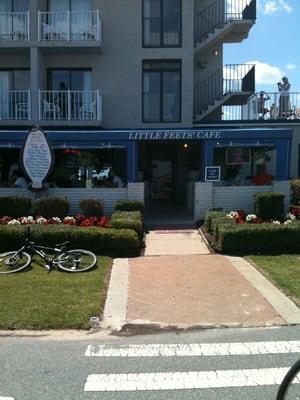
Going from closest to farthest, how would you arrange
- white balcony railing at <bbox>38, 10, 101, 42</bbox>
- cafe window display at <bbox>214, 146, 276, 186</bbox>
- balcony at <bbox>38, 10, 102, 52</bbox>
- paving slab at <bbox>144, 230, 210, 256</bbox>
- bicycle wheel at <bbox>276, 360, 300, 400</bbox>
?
1. bicycle wheel at <bbox>276, 360, 300, 400</bbox>
2. paving slab at <bbox>144, 230, 210, 256</bbox>
3. cafe window display at <bbox>214, 146, 276, 186</bbox>
4. balcony at <bbox>38, 10, 102, 52</bbox>
5. white balcony railing at <bbox>38, 10, 101, 42</bbox>

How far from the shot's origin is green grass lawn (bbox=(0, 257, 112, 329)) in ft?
24.0

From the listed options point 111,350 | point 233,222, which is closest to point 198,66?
point 233,222

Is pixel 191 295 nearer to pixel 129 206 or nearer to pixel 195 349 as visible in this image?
pixel 195 349

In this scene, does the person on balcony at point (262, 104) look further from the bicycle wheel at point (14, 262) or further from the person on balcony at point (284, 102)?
the bicycle wheel at point (14, 262)

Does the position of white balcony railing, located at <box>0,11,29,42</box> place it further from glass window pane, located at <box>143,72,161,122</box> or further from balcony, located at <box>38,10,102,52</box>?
glass window pane, located at <box>143,72,161,122</box>

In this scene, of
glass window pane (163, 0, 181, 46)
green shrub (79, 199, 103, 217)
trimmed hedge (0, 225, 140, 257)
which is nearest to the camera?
trimmed hedge (0, 225, 140, 257)

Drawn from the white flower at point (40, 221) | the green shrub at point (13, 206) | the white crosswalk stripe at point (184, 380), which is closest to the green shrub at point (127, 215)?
the white flower at point (40, 221)

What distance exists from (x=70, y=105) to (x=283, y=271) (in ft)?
42.5

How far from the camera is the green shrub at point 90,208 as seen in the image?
1619 centimetres

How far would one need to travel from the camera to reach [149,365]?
5797mm

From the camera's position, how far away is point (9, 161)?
70.5 ft

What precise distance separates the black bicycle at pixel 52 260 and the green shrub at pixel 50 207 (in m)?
4.70

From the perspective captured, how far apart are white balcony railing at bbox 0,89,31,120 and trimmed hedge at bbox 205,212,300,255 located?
11316 millimetres

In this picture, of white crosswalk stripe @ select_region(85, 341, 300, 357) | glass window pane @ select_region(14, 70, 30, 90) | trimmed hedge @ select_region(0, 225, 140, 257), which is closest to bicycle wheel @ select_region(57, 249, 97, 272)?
trimmed hedge @ select_region(0, 225, 140, 257)
